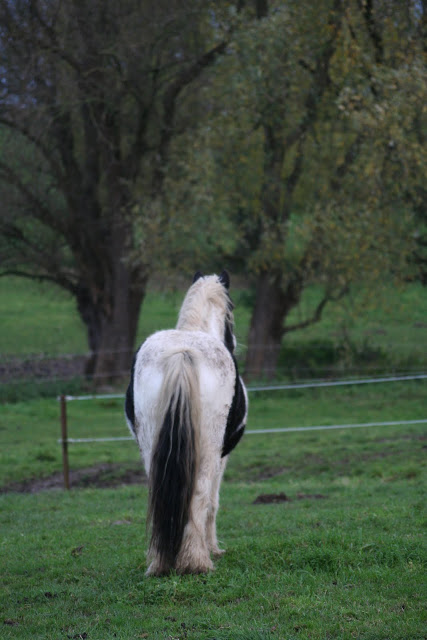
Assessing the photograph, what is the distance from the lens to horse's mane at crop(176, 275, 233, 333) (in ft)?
18.4

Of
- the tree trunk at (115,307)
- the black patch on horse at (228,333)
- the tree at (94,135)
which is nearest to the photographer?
the black patch on horse at (228,333)

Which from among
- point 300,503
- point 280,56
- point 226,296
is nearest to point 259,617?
point 226,296

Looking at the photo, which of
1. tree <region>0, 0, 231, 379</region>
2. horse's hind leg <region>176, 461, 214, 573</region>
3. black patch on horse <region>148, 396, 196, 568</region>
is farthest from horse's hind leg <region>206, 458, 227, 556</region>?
tree <region>0, 0, 231, 379</region>

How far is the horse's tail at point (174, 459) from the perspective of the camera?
4.63 meters

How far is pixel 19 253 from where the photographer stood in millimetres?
18953

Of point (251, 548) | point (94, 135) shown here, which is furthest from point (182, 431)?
point (94, 135)

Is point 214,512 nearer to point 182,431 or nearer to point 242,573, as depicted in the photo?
point 242,573

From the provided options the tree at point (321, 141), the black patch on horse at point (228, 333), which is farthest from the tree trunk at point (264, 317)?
the black patch on horse at point (228, 333)

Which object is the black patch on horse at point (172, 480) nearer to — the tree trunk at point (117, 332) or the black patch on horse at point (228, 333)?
the black patch on horse at point (228, 333)

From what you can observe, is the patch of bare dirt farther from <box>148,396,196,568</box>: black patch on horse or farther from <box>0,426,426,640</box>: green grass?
<box>148,396,196,568</box>: black patch on horse

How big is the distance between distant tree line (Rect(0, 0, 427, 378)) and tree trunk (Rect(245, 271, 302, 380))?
0.17 ft

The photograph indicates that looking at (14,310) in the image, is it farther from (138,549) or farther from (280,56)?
(138,549)

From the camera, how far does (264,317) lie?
61.5 feet

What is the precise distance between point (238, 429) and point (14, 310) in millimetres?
29441
